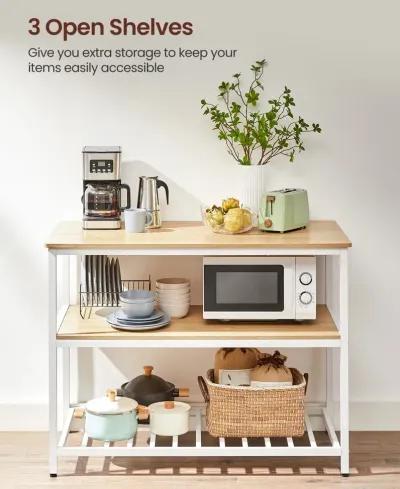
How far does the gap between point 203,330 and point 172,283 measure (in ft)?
0.99

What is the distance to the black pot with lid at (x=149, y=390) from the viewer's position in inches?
159

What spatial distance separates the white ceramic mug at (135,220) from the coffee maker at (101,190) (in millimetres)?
73

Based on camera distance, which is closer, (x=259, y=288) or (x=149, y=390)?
(x=259, y=288)

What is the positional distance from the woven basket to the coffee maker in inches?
30.3

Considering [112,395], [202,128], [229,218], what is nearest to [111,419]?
[112,395]

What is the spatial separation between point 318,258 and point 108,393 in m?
1.09

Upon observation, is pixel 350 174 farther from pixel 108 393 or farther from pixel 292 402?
pixel 108 393

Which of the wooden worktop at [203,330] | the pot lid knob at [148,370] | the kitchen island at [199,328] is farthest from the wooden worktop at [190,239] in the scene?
the pot lid knob at [148,370]

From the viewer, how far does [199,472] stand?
12.8 ft

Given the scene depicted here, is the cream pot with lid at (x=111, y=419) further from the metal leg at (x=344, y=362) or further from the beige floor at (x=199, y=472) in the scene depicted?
the metal leg at (x=344, y=362)

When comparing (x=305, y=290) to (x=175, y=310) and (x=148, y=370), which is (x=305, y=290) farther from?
(x=148, y=370)

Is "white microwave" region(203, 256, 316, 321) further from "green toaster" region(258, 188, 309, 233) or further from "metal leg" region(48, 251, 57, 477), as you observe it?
"metal leg" region(48, 251, 57, 477)

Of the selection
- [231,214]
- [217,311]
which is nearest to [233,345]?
[217,311]

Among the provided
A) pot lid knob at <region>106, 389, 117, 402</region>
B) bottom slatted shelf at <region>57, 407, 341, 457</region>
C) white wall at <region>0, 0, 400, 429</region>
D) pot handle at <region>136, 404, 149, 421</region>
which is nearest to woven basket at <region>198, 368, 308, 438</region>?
bottom slatted shelf at <region>57, 407, 341, 457</region>
